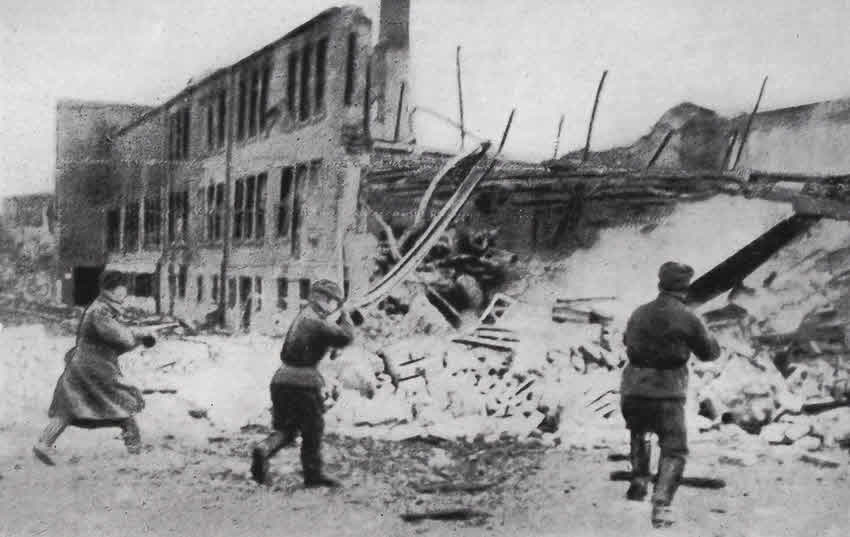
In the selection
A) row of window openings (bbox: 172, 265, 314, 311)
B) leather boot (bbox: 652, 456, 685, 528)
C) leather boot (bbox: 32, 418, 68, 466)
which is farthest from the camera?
row of window openings (bbox: 172, 265, 314, 311)

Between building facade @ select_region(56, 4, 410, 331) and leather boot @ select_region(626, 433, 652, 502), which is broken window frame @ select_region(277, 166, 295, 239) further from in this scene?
A: leather boot @ select_region(626, 433, 652, 502)

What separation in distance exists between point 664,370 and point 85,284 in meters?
3.89

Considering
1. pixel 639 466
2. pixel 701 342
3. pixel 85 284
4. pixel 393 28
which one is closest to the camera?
pixel 701 342

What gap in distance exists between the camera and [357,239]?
5.38 m

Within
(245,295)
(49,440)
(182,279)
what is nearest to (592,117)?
(245,295)

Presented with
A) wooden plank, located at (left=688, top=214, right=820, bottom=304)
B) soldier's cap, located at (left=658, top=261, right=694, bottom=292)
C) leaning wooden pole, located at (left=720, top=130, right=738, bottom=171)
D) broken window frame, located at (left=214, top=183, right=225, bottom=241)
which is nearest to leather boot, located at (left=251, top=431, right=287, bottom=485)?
broken window frame, located at (left=214, top=183, right=225, bottom=241)

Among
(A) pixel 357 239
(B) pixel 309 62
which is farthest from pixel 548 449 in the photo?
(B) pixel 309 62

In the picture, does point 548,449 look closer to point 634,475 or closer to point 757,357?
point 634,475

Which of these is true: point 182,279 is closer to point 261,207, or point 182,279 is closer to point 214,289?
point 214,289

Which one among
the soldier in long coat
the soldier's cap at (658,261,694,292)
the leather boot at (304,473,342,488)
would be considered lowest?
the leather boot at (304,473,342,488)

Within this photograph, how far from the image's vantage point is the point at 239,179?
5.54m

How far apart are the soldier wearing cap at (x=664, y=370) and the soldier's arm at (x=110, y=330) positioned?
3245mm

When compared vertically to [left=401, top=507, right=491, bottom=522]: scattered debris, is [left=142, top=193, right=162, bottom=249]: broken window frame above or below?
above

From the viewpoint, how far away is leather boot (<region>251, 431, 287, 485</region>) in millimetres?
4848
